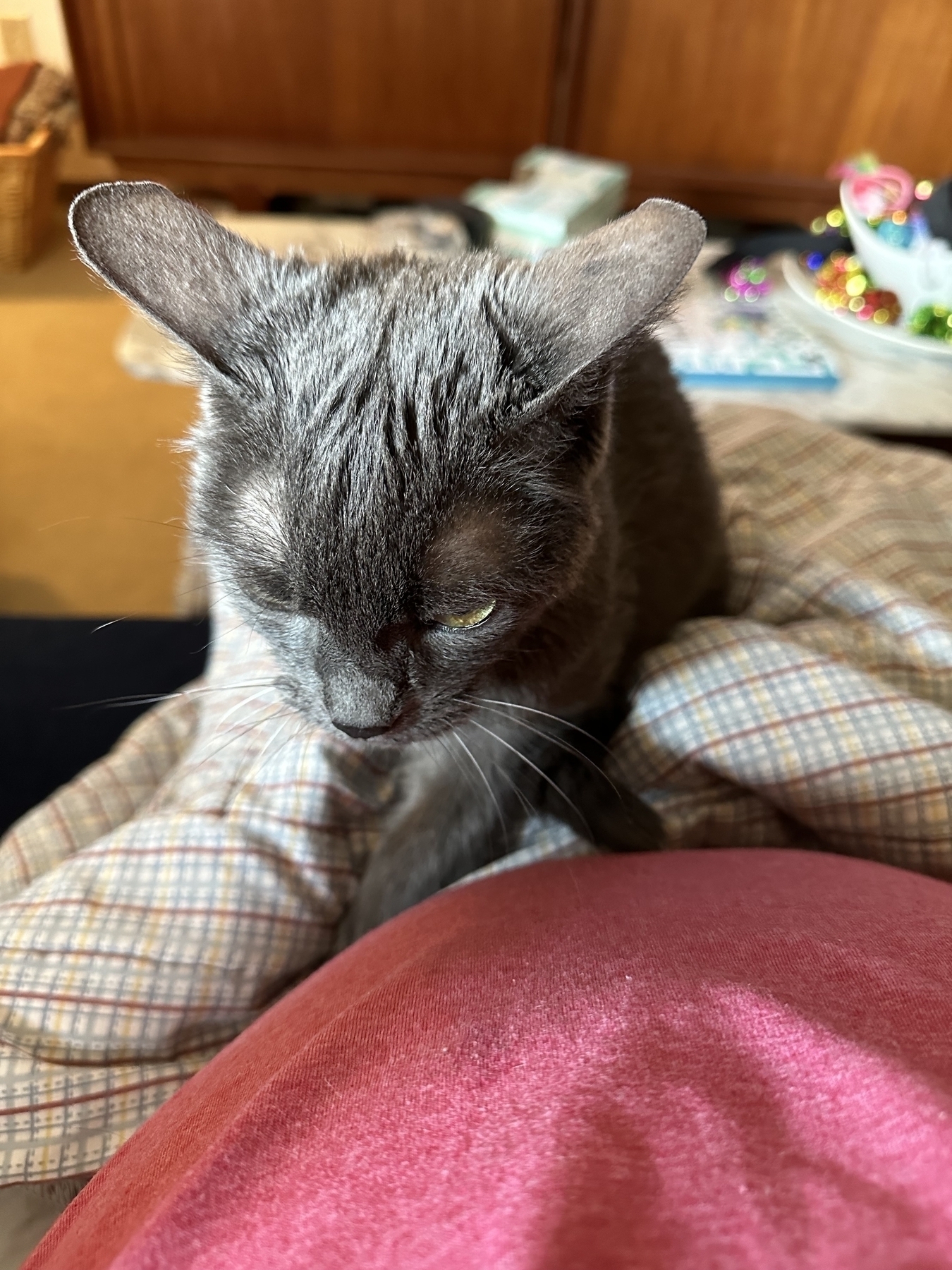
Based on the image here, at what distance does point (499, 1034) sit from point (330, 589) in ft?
1.21

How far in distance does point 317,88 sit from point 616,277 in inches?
105

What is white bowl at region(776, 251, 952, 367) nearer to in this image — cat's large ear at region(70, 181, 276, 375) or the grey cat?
the grey cat

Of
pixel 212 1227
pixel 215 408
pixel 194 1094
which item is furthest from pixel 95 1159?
pixel 215 408

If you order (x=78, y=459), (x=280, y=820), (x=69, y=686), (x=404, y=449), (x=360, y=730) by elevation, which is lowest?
(x=78, y=459)

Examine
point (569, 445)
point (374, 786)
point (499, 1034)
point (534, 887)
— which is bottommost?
point (374, 786)

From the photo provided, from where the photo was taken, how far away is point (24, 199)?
2301 millimetres

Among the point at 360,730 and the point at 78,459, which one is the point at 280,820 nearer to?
the point at 360,730

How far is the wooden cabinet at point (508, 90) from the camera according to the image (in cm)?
258

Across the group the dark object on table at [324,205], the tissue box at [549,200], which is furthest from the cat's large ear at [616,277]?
the dark object on table at [324,205]

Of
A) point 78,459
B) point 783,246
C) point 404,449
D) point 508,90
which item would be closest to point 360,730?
point 404,449

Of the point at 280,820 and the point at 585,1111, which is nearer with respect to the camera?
the point at 585,1111

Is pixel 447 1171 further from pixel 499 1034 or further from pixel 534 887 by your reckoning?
pixel 534 887

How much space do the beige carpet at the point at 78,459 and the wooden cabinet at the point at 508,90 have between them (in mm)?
671

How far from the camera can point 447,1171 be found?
1.27ft
